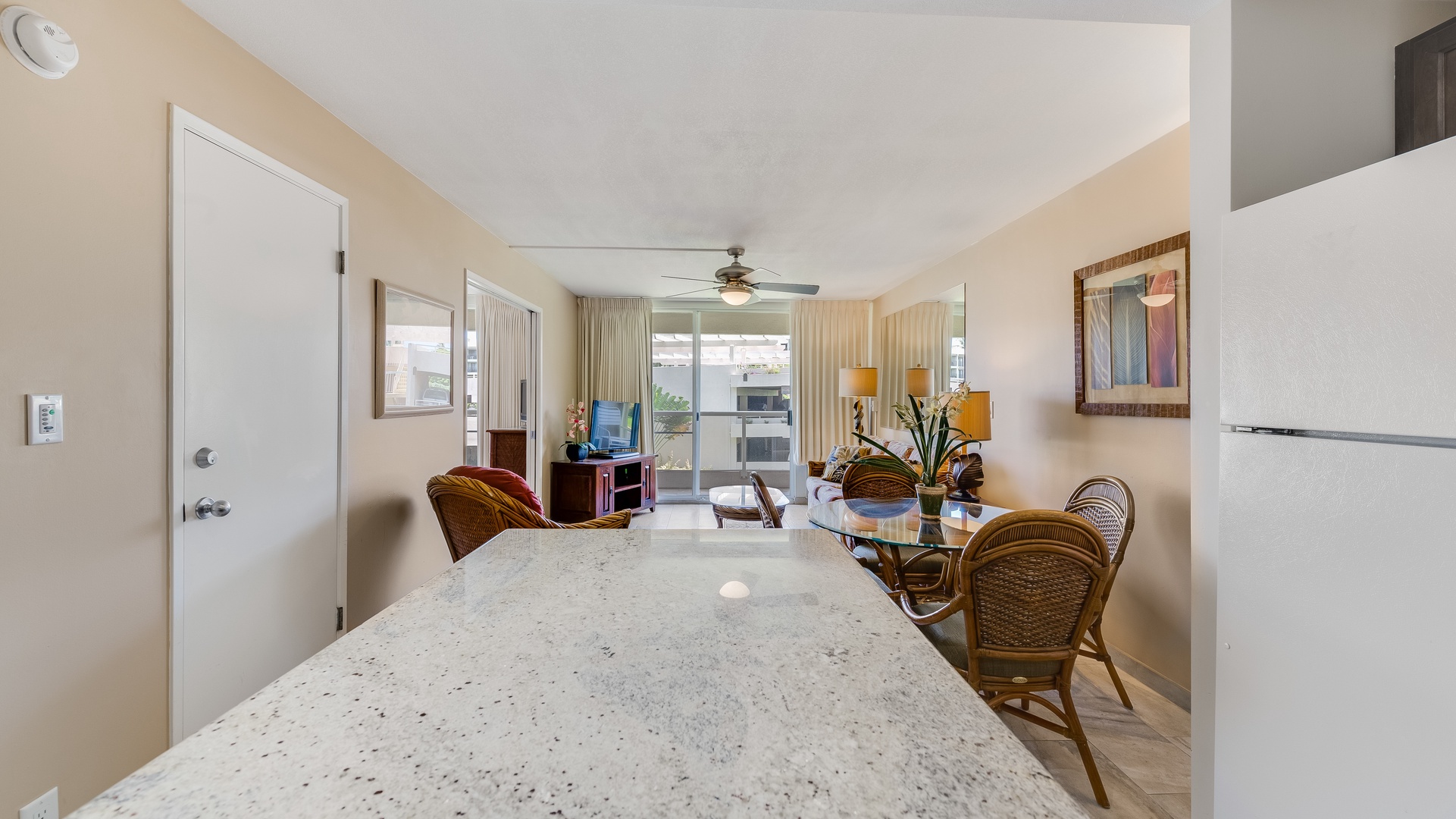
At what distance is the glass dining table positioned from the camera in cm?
215

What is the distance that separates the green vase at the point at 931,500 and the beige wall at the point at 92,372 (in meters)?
2.63

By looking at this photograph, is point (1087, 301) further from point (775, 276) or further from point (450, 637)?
point (450, 637)

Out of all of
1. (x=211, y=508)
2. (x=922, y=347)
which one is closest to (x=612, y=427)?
(x=922, y=347)

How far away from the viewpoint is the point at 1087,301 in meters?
2.80

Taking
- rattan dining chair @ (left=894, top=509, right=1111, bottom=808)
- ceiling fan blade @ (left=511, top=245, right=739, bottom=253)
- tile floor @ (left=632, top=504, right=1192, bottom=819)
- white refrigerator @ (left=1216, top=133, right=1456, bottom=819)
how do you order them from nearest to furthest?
1. white refrigerator @ (left=1216, top=133, right=1456, bottom=819)
2. rattan dining chair @ (left=894, top=509, right=1111, bottom=808)
3. tile floor @ (left=632, top=504, right=1192, bottom=819)
4. ceiling fan blade @ (left=511, top=245, right=739, bottom=253)

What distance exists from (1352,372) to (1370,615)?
1.38 feet

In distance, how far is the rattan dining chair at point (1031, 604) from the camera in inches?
62.9

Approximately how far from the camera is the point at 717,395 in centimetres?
643

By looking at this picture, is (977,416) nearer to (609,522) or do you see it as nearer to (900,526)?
(900,526)

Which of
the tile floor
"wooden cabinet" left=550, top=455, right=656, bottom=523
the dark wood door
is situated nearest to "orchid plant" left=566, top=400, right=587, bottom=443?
"wooden cabinet" left=550, top=455, right=656, bottom=523

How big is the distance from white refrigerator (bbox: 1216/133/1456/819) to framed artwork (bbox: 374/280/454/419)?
2986mm

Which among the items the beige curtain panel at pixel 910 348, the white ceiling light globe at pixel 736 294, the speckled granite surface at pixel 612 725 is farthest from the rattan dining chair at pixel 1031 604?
the beige curtain panel at pixel 910 348

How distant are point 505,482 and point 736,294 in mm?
2045

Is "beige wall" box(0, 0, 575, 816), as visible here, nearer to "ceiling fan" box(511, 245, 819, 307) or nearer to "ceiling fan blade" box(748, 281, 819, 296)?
"ceiling fan" box(511, 245, 819, 307)
